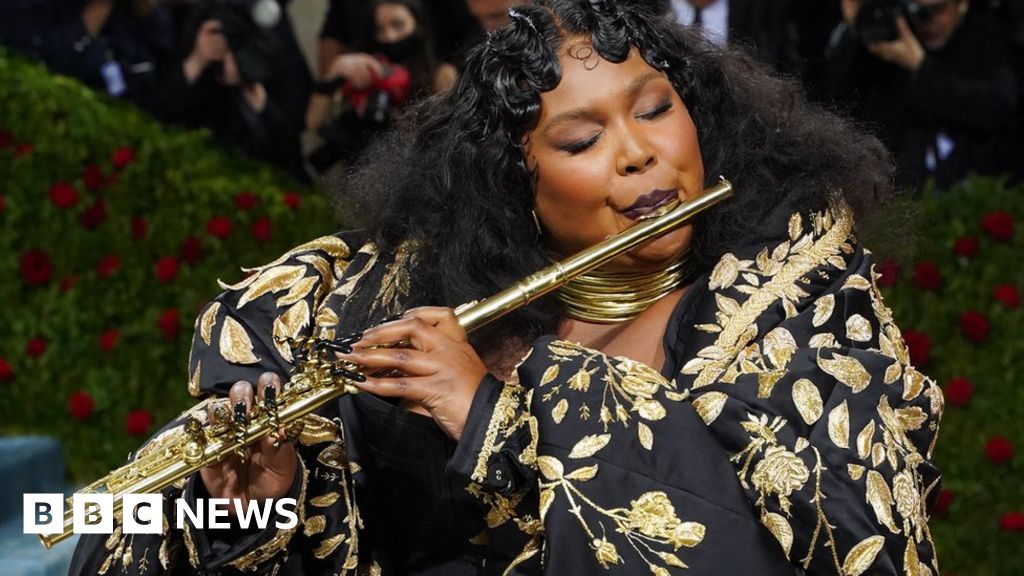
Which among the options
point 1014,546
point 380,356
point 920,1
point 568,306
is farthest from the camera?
point 920,1

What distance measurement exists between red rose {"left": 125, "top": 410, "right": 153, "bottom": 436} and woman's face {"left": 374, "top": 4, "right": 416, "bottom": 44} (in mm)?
1684

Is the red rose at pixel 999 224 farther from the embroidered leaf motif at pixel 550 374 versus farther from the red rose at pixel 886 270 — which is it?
the embroidered leaf motif at pixel 550 374

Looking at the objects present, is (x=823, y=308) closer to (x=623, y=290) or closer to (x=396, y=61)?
(x=623, y=290)

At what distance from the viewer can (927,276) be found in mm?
4938

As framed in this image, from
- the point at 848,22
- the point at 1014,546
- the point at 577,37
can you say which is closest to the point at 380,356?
the point at 577,37

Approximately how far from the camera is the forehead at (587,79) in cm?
288

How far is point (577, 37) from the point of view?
9.66 feet

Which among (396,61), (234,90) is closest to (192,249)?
(234,90)

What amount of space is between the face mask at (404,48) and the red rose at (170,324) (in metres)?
1.28

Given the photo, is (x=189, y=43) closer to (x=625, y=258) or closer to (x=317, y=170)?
(x=317, y=170)

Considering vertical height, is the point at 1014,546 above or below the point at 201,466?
below

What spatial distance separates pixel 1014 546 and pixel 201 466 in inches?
118

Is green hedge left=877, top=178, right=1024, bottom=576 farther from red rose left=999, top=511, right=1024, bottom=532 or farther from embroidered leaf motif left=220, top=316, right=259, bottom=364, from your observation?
embroidered leaf motif left=220, top=316, right=259, bottom=364

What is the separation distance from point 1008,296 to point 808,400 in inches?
99.3
